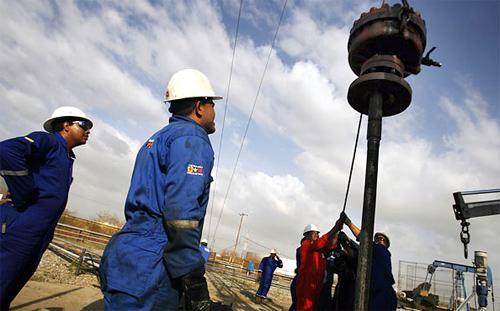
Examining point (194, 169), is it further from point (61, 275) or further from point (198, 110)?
point (61, 275)

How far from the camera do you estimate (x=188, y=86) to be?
6.62 ft

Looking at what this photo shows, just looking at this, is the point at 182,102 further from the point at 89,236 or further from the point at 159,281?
the point at 89,236

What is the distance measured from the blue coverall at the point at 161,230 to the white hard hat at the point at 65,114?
202 cm

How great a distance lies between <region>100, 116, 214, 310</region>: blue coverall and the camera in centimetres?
142

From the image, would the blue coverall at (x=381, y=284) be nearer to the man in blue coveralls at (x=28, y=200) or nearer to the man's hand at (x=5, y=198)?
the man in blue coveralls at (x=28, y=200)

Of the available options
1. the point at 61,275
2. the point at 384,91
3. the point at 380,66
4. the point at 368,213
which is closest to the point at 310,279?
the point at 368,213

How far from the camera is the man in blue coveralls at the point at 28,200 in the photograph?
2.41m

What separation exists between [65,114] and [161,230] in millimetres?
2415

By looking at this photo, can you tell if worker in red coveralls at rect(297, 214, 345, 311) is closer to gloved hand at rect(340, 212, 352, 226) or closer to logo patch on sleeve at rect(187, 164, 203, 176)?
gloved hand at rect(340, 212, 352, 226)

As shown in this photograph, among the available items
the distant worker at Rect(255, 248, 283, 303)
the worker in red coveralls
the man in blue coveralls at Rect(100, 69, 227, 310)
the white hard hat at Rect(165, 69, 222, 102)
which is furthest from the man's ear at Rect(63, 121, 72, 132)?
the distant worker at Rect(255, 248, 283, 303)

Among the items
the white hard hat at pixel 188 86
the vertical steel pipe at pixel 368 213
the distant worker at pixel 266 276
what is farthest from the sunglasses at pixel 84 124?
the distant worker at pixel 266 276

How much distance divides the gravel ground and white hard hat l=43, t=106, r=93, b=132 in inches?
173

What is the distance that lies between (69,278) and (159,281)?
693 cm

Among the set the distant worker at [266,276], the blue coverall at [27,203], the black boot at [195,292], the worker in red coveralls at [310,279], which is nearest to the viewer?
the black boot at [195,292]
